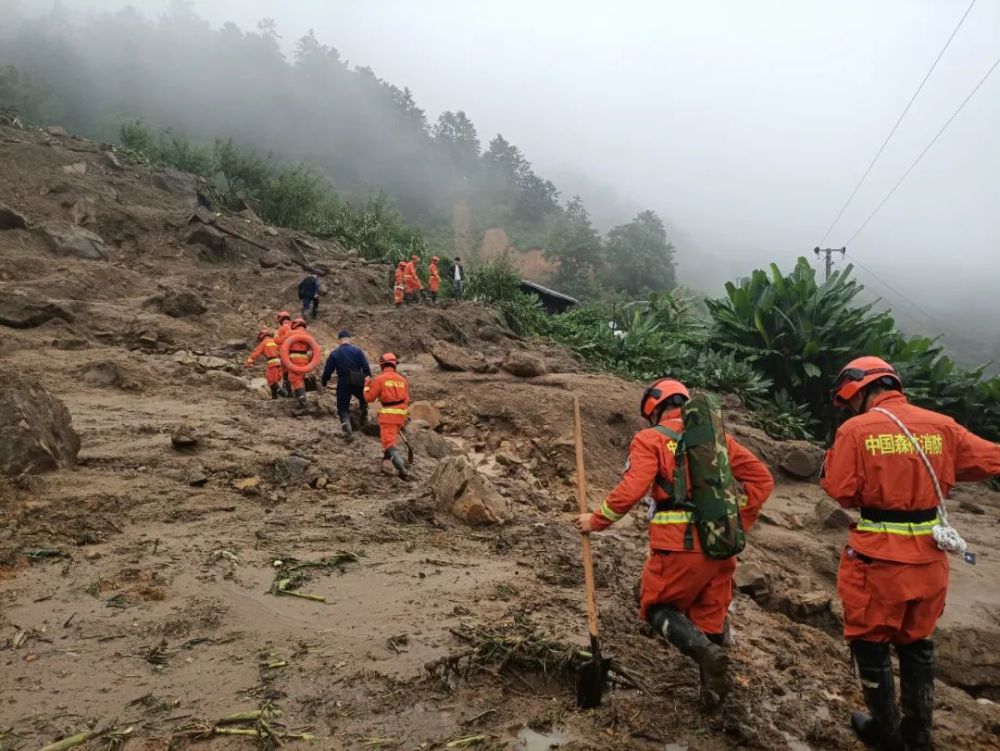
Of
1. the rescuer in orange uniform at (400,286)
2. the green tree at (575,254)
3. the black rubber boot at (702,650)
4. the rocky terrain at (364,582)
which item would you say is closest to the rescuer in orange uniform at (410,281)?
the rescuer in orange uniform at (400,286)

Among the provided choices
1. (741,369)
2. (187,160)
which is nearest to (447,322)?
(741,369)

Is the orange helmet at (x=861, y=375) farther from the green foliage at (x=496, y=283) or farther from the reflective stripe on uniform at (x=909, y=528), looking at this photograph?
the green foliage at (x=496, y=283)

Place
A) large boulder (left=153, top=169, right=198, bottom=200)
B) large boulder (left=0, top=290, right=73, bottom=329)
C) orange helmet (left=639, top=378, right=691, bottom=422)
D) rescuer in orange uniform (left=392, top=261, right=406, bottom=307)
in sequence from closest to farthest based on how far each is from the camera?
orange helmet (left=639, top=378, right=691, bottom=422) < large boulder (left=0, top=290, right=73, bottom=329) < rescuer in orange uniform (left=392, top=261, right=406, bottom=307) < large boulder (left=153, top=169, right=198, bottom=200)

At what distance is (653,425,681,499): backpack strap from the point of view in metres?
3.15

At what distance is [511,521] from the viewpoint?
5.98m

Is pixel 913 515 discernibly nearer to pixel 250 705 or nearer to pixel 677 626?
pixel 677 626

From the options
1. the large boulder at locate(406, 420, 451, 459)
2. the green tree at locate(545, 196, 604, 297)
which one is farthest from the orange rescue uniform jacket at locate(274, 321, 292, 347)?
the green tree at locate(545, 196, 604, 297)

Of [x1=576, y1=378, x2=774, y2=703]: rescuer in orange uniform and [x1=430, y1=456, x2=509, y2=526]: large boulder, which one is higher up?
[x1=576, y1=378, x2=774, y2=703]: rescuer in orange uniform

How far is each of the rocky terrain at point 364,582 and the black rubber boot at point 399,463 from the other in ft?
0.64

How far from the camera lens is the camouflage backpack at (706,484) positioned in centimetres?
299

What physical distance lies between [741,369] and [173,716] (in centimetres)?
1182

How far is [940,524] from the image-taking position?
2947mm

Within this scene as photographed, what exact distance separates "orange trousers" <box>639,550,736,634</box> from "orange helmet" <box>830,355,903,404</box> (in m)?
1.07

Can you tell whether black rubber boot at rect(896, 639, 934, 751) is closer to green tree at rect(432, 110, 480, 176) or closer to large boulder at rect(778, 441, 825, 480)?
large boulder at rect(778, 441, 825, 480)
